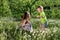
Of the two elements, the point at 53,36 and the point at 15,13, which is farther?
the point at 15,13

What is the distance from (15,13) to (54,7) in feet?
7.93

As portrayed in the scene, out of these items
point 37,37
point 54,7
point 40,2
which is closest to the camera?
point 37,37

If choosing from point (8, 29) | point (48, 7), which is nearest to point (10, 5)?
point (48, 7)

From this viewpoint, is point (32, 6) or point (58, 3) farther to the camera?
point (58, 3)

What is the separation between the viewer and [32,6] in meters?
14.6

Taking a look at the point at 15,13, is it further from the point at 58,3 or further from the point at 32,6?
the point at 58,3

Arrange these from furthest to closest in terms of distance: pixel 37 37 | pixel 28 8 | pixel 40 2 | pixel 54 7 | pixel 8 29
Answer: pixel 54 7 < pixel 40 2 < pixel 28 8 < pixel 8 29 < pixel 37 37

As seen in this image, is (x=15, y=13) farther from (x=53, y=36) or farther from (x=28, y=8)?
(x=53, y=36)

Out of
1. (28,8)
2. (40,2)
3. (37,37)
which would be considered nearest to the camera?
(37,37)

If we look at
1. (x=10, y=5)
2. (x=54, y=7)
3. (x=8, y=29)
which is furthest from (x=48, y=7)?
(x=8, y=29)

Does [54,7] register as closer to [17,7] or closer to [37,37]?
[17,7]

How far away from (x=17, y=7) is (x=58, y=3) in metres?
2.68

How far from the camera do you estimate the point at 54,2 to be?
16.7 m

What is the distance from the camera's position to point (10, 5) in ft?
51.1
